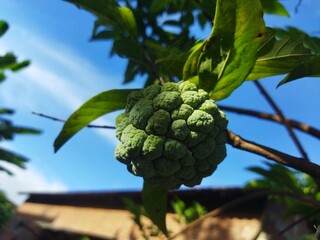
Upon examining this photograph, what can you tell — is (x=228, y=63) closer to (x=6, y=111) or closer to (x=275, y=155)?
(x=275, y=155)

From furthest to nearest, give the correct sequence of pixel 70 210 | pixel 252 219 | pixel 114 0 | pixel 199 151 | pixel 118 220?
pixel 70 210
pixel 118 220
pixel 252 219
pixel 114 0
pixel 199 151

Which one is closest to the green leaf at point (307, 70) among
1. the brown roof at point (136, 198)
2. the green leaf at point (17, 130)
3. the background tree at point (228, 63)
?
the background tree at point (228, 63)

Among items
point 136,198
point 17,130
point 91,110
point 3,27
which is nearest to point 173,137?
point 91,110

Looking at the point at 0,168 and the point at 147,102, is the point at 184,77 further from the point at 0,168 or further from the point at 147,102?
the point at 0,168

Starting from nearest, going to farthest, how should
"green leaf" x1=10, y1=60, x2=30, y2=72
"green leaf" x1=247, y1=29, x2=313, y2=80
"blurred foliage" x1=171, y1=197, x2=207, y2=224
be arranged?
"green leaf" x1=247, y1=29, x2=313, y2=80
"blurred foliage" x1=171, y1=197, x2=207, y2=224
"green leaf" x1=10, y1=60, x2=30, y2=72

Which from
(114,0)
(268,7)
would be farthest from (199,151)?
(268,7)

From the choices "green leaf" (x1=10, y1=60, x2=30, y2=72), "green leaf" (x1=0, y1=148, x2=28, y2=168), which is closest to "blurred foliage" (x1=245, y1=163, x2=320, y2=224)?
"green leaf" (x1=0, y1=148, x2=28, y2=168)

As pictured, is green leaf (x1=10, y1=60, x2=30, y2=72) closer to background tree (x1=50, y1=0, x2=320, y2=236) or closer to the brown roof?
Result: the brown roof
